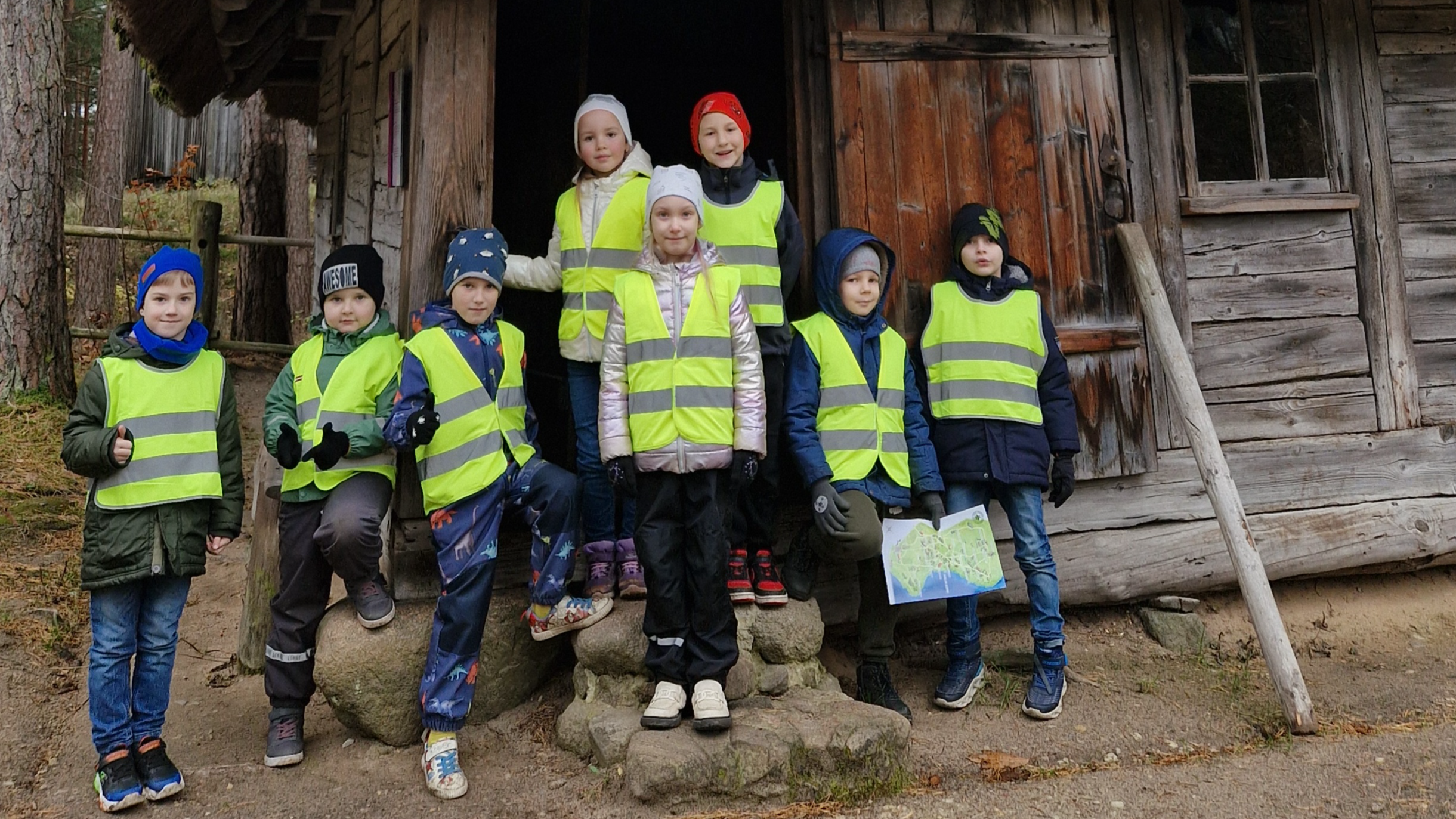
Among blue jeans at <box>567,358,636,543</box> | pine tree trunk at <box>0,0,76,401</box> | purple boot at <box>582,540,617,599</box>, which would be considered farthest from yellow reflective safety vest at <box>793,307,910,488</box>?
pine tree trunk at <box>0,0,76,401</box>

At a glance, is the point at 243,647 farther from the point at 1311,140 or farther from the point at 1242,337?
the point at 1311,140

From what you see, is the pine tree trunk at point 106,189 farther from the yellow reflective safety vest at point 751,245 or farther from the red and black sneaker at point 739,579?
the red and black sneaker at point 739,579

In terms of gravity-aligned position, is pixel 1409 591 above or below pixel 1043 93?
below

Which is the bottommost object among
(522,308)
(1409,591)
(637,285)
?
(1409,591)

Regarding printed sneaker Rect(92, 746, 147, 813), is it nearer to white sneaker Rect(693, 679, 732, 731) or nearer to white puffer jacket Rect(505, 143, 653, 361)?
white sneaker Rect(693, 679, 732, 731)

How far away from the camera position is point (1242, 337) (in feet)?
15.5

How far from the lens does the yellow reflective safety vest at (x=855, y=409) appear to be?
371cm

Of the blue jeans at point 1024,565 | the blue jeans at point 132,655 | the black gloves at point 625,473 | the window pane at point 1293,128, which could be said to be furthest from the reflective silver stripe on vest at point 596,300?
the window pane at point 1293,128

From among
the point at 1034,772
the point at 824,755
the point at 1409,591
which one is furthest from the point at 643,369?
the point at 1409,591

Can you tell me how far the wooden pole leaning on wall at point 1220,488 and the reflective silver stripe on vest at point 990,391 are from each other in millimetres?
642

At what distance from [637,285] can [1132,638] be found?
115 inches

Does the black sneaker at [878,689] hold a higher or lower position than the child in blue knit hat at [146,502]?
lower

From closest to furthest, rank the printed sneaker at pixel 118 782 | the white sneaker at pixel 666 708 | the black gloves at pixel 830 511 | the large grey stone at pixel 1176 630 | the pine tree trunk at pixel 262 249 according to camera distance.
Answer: the printed sneaker at pixel 118 782
the white sneaker at pixel 666 708
the black gloves at pixel 830 511
the large grey stone at pixel 1176 630
the pine tree trunk at pixel 262 249

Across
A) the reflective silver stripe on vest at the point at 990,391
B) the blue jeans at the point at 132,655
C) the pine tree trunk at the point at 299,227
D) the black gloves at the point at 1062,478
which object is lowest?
the blue jeans at the point at 132,655
